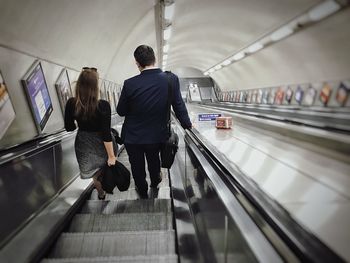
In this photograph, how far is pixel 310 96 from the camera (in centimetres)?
1177

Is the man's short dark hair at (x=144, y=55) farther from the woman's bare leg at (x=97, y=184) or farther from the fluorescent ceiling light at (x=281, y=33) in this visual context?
the fluorescent ceiling light at (x=281, y=33)

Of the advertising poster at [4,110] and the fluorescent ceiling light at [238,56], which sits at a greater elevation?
the fluorescent ceiling light at [238,56]

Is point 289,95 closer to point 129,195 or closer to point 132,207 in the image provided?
point 129,195

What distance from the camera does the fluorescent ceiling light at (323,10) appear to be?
6.48 metres

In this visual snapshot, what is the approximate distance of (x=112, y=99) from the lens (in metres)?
11.1

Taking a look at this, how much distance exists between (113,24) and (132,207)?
4.62 metres

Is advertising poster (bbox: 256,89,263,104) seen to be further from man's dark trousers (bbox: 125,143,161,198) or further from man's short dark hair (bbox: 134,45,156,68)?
man's short dark hair (bbox: 134,45,156,68)

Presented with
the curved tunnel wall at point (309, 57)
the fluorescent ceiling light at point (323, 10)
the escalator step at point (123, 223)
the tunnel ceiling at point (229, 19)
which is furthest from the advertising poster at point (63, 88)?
the curved tunnel wall at point (309, 57)

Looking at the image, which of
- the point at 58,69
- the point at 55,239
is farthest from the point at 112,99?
the point at 55,239

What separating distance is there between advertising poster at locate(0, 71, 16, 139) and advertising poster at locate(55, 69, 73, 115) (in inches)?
68.9

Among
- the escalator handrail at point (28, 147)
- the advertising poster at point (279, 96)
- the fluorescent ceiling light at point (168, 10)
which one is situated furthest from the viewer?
the advertising poster at point (279, 96)

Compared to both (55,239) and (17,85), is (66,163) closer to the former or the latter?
(17,85)

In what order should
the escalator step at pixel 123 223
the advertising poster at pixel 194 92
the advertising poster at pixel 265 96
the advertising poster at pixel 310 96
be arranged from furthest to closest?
the advertising poster at pixel 194 92
the advertising poster at pixel 265 96
the advertising poster at pixel 310 96
the escalator step at pixel 123 223

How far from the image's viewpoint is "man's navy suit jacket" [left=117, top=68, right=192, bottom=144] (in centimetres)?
287
